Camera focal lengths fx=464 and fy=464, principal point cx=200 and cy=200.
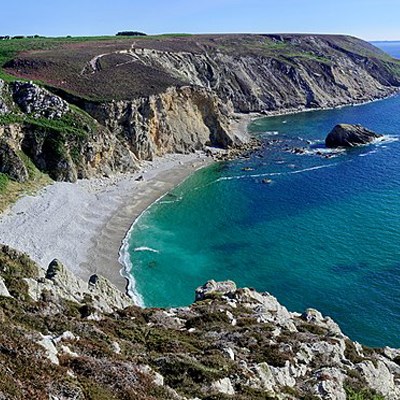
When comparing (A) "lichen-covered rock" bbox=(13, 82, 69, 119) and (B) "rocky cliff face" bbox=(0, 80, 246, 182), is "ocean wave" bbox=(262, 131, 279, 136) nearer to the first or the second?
(B) "rocky cliff face" bbox=(0, 80, 246, 182)

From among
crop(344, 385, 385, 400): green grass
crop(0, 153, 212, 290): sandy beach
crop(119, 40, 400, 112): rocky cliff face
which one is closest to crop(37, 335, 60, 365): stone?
crop(344, 385, 385, 400): green grass

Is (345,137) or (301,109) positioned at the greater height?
(301,109)

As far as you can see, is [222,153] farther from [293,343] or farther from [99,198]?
[293,343]

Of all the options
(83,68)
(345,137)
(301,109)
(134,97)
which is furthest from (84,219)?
(301,109)

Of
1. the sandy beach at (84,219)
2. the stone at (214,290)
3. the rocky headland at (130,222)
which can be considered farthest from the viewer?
the sandy beach at (84,219)

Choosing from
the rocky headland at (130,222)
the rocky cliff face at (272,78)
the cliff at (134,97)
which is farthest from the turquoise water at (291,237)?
the rocky cliff face at (272,78)

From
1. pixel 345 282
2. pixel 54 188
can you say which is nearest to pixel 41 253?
pixel 54 188

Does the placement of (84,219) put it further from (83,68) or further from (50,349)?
(83,68)

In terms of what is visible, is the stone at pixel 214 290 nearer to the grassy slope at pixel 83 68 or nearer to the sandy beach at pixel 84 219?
the sandy beach at pixel 84 219
